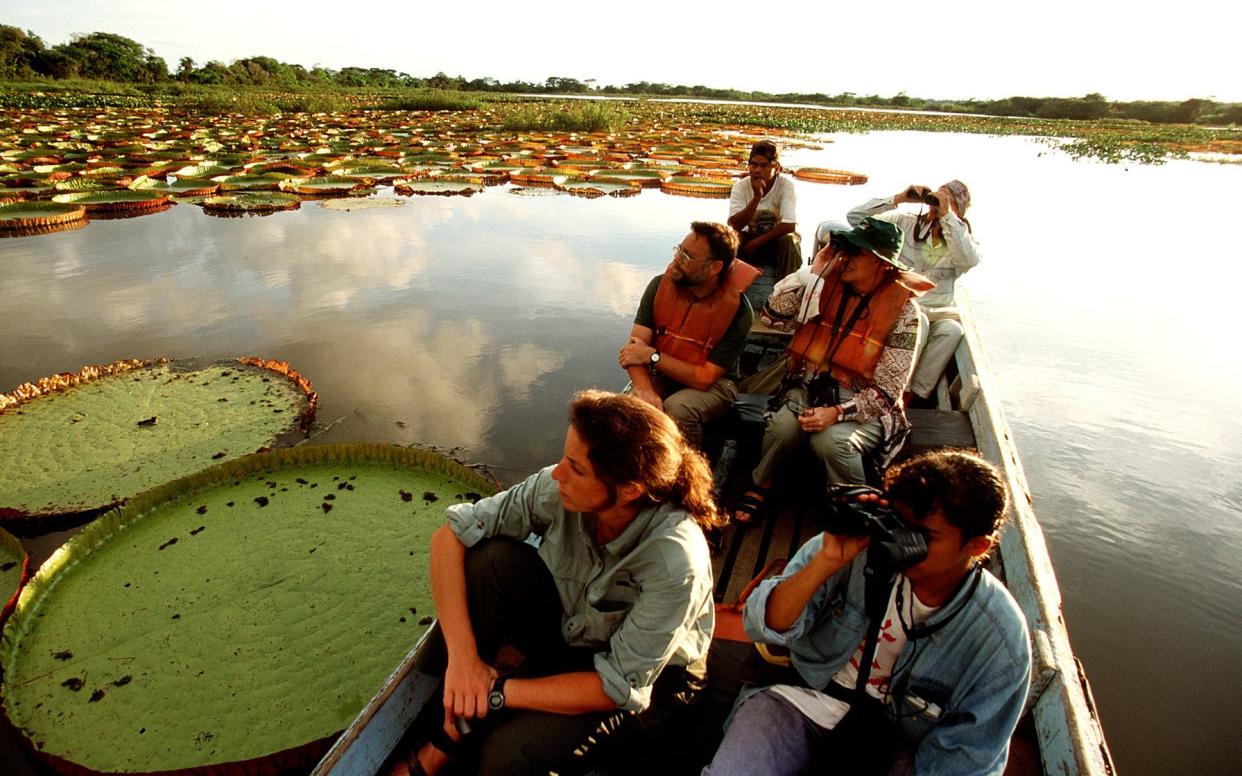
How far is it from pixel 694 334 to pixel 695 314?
10 cm

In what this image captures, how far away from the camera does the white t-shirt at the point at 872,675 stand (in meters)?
1.43

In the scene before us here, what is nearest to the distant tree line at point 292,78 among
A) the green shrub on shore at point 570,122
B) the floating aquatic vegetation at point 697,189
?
the green shrub on shore at point 570,122

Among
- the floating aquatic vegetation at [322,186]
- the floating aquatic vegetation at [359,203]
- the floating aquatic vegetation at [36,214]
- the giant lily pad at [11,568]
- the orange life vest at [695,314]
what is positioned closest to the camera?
the giant lily pad at [11,568]

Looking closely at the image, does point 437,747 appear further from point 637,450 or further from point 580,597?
point 637,450

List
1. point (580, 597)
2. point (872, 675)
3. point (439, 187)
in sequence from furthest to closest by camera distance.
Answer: point (439, 187) < point (580, 597) < point (872, 675)

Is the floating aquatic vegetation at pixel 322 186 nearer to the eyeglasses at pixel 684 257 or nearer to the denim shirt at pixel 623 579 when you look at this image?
the eyeglasses at pixel 684 257

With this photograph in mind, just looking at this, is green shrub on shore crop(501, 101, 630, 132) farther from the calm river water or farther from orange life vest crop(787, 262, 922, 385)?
orange life vest crop(787, 262, 922, 385)

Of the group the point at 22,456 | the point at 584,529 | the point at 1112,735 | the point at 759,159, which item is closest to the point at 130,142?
the point at 22,456

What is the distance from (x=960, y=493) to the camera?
1264 mm

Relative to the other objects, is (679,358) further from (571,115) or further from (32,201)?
(571,115)

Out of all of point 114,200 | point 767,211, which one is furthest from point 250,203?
point 767,211

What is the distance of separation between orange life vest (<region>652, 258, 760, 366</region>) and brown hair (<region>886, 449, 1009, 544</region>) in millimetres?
1692

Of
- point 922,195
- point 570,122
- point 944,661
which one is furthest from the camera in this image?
point 570,122

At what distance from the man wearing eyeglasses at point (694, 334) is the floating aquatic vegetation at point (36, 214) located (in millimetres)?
8888
